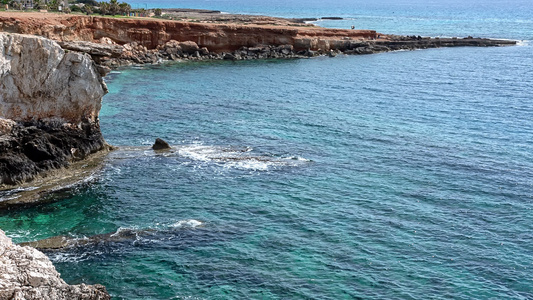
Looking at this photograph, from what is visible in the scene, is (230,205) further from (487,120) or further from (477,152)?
(487,120)

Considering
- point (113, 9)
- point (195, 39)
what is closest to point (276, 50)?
point (195, 39)

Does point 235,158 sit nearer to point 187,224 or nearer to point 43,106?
point 187,224

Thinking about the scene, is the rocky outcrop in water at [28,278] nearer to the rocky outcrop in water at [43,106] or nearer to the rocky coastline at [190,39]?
the rocky outcrop in water at [43,106]

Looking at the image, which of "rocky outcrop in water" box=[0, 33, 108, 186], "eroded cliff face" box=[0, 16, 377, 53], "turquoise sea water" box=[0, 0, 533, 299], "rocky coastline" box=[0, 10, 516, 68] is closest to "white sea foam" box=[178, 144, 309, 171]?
"turquoise sea water" box=[0, 0, 533, 299]

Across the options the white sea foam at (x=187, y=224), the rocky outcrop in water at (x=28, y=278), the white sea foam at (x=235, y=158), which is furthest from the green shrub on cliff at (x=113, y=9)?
the rocky outcrop in water at (x=28, y=278)

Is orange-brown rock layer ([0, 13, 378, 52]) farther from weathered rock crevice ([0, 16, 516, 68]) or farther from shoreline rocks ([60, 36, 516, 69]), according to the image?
shoreline rocks ([60, 36, 516, 69])

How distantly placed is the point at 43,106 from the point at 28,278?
2512cm

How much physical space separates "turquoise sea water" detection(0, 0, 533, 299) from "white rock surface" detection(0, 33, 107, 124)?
5.73m

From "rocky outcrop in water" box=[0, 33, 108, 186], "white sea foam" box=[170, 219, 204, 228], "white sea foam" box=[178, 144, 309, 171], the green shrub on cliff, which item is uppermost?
the green shrub on cliff

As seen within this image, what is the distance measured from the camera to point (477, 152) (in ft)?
165

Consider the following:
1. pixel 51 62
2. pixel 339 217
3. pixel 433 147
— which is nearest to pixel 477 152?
pixel 433 147

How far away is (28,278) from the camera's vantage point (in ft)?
67.4

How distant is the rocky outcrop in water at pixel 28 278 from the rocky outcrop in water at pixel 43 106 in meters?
19.7

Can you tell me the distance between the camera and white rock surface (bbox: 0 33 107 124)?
131ft
